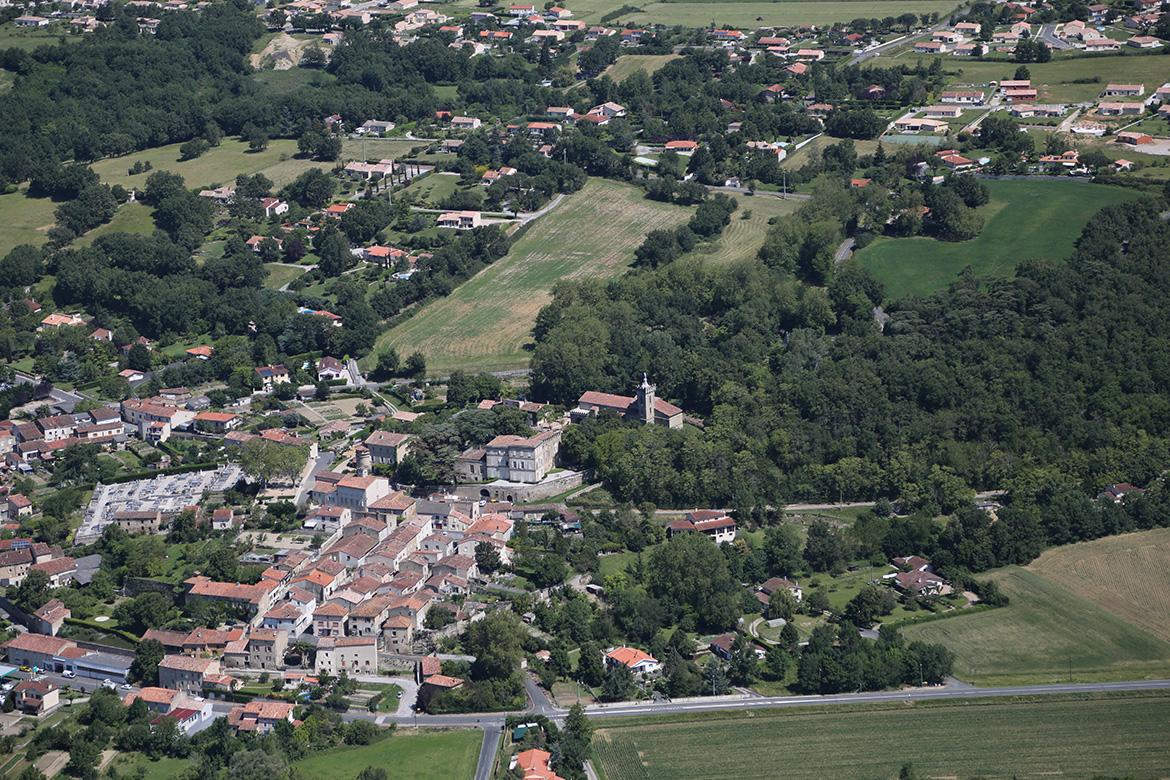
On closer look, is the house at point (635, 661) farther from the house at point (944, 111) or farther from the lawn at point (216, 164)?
the house at point (944, 111)

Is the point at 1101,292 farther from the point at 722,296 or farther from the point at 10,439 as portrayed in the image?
the point at 10,439

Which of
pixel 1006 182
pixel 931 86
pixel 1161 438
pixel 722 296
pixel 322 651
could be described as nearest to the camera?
pixel 322 651

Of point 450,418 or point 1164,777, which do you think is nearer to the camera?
point 1164,777

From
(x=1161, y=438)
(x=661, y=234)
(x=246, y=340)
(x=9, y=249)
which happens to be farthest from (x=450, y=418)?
(x=9, y=249)

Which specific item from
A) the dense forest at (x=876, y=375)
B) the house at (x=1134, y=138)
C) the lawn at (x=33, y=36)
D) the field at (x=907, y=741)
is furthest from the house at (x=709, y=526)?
the lawn at (x=33, y=36)

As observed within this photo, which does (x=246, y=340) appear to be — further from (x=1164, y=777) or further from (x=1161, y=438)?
(x=1164, y=777)

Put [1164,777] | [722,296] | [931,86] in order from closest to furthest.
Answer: [1164,777] → [722,296] → [931,86]
